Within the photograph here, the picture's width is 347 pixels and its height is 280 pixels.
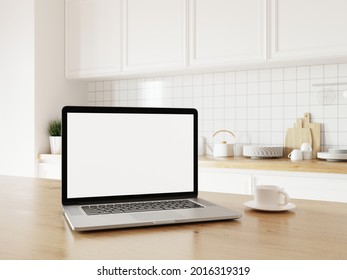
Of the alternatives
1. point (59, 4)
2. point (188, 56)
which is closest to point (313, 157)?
point (188, 56)

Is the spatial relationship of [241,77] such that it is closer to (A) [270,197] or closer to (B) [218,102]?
(B) [218,102]

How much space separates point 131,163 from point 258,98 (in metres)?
2.28

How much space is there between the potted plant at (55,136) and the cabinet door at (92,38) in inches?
19.2

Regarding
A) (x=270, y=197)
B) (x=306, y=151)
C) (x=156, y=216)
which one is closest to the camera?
(x=156, y=216)

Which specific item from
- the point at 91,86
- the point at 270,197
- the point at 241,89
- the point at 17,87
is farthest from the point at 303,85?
the point at 17,87

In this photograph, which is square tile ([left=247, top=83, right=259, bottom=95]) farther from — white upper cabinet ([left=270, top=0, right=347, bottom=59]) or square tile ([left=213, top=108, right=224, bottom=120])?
white upper cabinet ([left=270, top=0, right=347, bottom=59])

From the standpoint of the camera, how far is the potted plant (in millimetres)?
3389

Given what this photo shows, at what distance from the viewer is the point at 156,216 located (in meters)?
0.90

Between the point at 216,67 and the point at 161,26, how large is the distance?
572 mm

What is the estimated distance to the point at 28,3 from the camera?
3.40 metres

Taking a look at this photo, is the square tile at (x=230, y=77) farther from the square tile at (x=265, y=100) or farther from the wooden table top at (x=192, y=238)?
the wooden table top at (x=192, y=238)

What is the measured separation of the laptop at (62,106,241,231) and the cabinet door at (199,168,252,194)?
1521 mm

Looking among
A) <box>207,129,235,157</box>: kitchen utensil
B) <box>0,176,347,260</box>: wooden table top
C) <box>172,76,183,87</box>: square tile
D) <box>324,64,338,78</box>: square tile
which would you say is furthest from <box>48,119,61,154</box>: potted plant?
<box>0,176,347,260</box>: wooden table top

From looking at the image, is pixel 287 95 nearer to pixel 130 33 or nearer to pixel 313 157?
pixel 313 157
